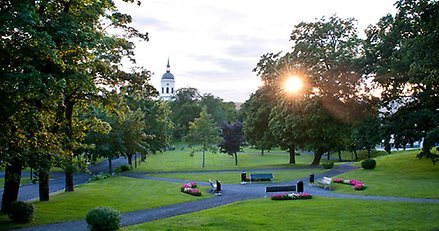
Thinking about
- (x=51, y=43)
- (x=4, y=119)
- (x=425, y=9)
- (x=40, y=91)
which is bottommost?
(x=4, y=119)

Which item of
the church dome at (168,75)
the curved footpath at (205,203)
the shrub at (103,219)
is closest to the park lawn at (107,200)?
the curved footpath at (205,203)

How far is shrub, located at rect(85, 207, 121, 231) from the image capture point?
563 inches

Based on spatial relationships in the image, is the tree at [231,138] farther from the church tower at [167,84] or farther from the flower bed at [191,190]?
the church tower at [167,84]

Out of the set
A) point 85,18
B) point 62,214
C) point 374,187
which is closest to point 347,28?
point 374,187

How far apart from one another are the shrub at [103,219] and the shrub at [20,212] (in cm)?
473

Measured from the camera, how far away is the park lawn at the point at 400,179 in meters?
23.8

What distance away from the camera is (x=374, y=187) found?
26.2 m

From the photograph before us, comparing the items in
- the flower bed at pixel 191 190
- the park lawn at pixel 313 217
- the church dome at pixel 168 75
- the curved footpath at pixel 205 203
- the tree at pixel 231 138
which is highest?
the church dome at pixel 168 75

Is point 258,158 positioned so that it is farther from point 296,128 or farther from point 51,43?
point 51,43

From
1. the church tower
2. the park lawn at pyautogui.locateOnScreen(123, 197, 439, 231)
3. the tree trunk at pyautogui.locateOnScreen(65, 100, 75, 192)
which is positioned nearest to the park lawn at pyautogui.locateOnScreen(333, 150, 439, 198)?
the park lawn at pyautogui.locateOnScreen(123, 197, 439, 231)

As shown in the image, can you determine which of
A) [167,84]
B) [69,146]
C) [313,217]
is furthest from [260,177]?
[167,84]

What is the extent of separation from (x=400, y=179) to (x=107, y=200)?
67.8ft

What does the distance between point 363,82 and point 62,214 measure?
2549cm

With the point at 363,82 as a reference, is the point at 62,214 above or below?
below
